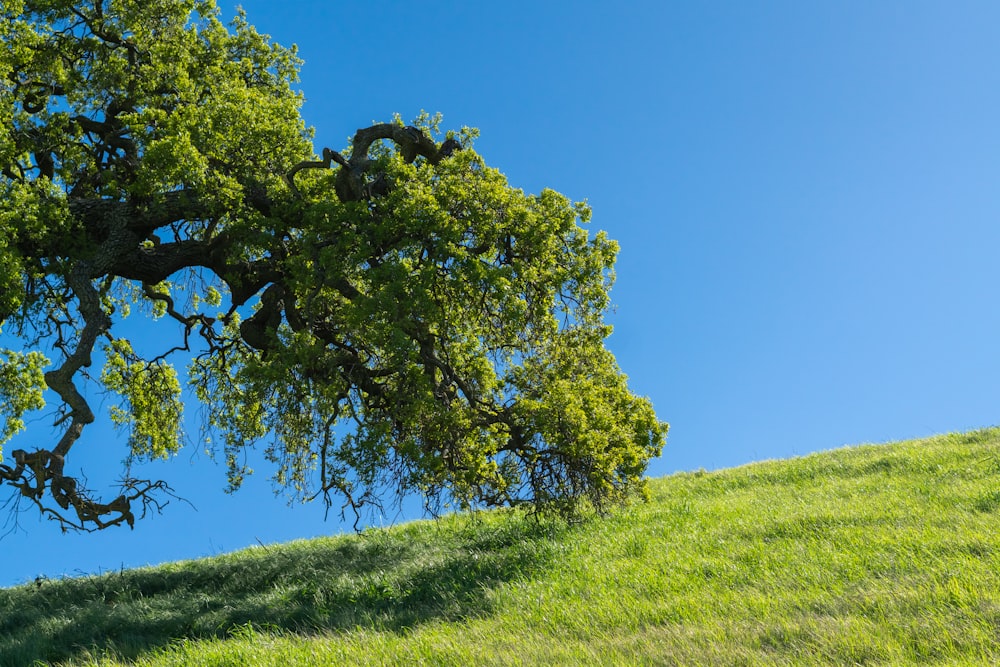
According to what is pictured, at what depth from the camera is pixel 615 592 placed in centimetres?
1142

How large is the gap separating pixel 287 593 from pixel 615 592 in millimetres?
6362

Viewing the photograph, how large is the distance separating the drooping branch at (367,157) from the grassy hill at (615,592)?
788 cm

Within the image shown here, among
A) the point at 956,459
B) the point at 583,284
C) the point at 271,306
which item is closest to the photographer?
the point at 583,284

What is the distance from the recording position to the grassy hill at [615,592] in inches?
363

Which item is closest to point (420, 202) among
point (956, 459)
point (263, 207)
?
point (263, 207)

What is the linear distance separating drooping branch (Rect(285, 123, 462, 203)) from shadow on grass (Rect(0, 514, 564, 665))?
7848mm

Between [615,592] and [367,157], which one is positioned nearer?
[615,592]

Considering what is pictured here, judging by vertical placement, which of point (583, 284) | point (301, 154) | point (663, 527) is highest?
point (301, 154)

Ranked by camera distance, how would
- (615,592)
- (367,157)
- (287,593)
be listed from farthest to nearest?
(367,157) < (287,593) < (615,592)

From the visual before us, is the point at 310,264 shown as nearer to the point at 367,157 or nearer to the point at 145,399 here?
the point at 367,157

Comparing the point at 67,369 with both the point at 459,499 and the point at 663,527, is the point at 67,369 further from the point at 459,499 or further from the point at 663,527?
the point at 663,527

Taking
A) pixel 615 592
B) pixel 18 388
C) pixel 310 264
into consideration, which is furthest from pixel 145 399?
pixel 615 592

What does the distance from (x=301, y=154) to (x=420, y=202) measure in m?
5.54

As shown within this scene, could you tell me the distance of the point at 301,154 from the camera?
1912cm
